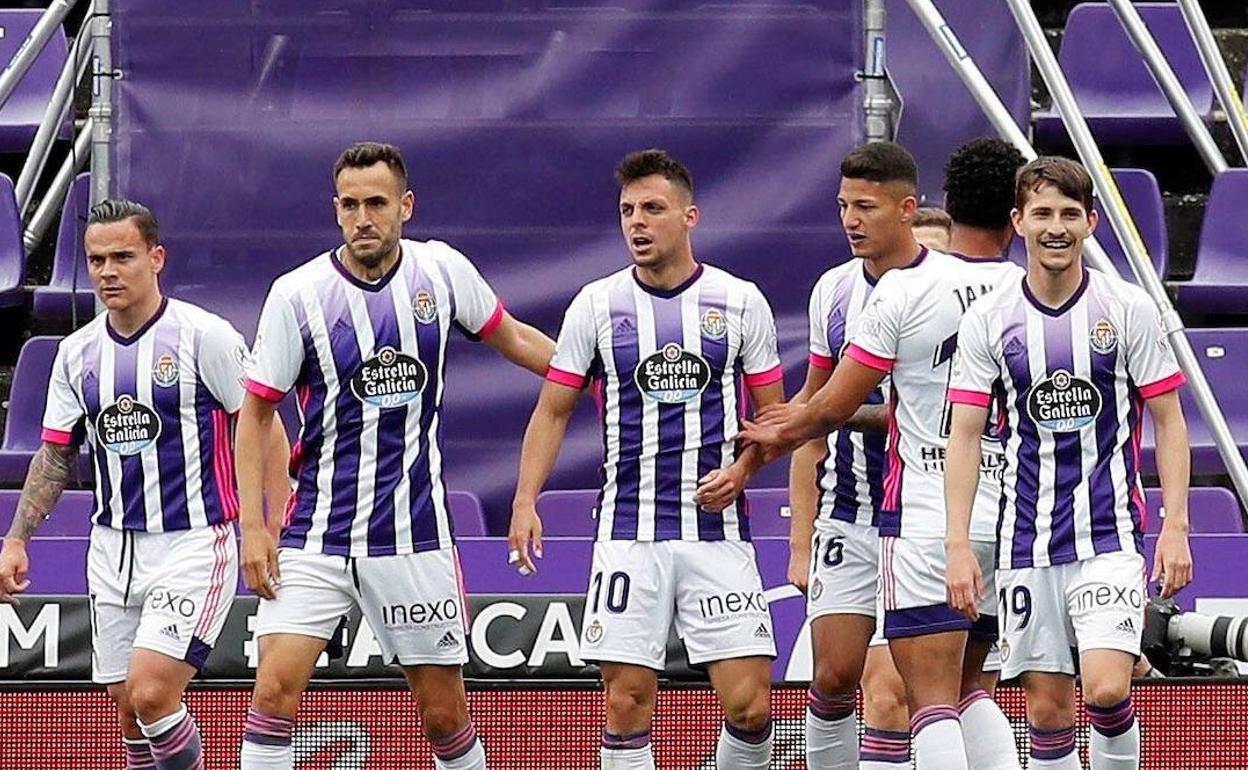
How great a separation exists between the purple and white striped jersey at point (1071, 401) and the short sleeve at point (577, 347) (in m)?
1.09

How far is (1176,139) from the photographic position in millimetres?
11414

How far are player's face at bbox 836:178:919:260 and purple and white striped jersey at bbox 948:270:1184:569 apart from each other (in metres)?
0.60

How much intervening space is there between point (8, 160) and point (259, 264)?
3.44m

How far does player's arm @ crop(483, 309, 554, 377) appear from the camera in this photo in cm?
693

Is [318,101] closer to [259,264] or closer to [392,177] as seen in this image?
[259,264]

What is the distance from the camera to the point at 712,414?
22.1ft

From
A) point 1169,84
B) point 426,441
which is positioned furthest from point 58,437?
point 1169,84

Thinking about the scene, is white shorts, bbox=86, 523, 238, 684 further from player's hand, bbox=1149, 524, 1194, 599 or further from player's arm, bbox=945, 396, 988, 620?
player's hand, bbox=1149, 524, 1194, 599

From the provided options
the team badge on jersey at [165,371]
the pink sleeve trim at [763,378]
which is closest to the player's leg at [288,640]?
the team badge on jersey at [165,371]

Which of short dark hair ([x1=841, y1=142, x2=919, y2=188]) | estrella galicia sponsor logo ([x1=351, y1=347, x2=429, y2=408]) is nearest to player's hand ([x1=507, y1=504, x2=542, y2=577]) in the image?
estrella galicia sponsor logo ([x1=351, y1=347, x2=429, y2=408])

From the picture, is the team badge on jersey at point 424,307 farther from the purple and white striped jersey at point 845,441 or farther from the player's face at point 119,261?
the purple and white striped jersey at point 845,441

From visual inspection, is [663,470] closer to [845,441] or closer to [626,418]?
[626,418]

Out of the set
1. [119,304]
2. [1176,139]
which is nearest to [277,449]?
[119,304]

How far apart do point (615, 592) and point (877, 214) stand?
4.16 ft
